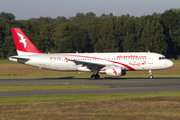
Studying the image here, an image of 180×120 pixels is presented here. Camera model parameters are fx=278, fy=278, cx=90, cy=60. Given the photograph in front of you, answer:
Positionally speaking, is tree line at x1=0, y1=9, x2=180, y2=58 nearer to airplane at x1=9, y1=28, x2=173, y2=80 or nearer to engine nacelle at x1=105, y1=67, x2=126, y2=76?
airplane at x1=9, y1=28, x2=173, y2=80

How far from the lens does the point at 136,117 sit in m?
13.4

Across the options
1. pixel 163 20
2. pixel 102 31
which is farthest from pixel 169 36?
pixel 102 31

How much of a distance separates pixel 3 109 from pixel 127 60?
2552 centimetres

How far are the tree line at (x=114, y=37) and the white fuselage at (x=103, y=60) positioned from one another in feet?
236

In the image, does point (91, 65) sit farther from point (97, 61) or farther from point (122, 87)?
point (122, 87)

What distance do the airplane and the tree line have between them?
236ft

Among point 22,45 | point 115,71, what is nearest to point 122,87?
point 115,71

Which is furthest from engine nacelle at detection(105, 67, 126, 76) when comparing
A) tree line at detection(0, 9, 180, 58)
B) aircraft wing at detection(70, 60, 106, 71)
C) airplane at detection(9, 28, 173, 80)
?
tree line at detection(0, 9, 180, 58)

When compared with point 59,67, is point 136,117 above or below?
below

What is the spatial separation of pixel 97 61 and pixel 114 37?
8399cm

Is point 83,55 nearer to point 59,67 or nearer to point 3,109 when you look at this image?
point 59,67

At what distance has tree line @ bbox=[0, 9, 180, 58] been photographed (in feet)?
366

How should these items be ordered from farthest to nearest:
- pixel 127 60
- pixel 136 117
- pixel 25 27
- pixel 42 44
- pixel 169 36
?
pixel 25 27 → pixel 42 44 → pixel 169 36 → pixel 127 60 → pixel 136 117

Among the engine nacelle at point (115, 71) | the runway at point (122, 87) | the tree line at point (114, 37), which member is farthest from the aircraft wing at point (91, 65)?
the tree line at point (114, 37)
